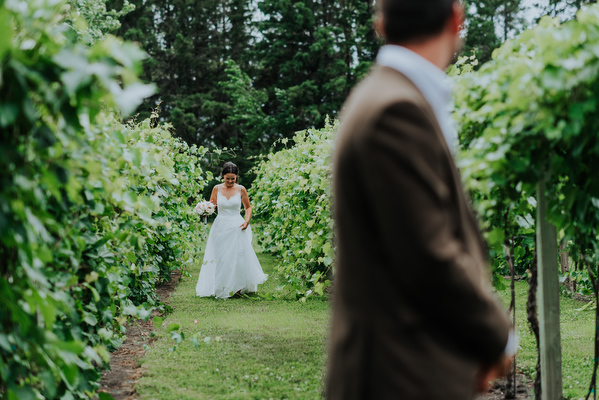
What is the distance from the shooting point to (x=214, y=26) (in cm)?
3909

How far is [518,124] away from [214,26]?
39.3 meters

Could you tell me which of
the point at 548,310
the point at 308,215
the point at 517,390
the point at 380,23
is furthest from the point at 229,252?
the point at 380,23

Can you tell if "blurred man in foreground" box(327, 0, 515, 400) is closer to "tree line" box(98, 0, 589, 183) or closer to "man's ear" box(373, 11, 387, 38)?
"man's ear" box(373, 11, 387, 38)

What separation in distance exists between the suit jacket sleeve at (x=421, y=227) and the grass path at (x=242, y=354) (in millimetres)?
2637

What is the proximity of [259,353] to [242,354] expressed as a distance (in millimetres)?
173

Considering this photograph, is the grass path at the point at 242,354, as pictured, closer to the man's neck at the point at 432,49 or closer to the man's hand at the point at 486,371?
the man's hand at the point at 486,371

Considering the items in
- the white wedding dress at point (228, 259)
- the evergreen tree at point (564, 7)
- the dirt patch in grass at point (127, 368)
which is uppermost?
the evergreen tree at point (564, 7)

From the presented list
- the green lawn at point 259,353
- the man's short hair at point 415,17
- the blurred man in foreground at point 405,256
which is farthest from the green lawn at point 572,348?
the man's short hair at point 415,17

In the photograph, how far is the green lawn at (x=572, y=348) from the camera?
187 inches

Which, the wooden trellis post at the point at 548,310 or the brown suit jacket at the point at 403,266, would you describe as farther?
the wooden trellis post at the point at 548,310

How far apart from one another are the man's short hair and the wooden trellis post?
5.59ft

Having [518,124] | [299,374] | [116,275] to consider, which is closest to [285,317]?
[299,374]

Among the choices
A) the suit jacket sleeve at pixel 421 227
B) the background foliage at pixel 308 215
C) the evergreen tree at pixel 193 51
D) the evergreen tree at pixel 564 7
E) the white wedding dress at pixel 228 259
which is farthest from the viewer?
the evergreen tree at pixel 193 51

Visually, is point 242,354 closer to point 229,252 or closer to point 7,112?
point 229,252
